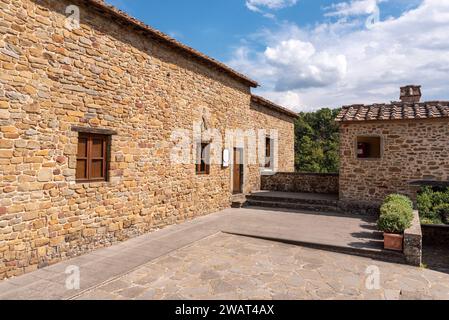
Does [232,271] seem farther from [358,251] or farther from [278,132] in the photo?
[278,132]

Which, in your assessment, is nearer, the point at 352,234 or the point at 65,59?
the point at 65,59

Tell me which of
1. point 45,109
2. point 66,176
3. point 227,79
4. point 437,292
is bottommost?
point 437,292

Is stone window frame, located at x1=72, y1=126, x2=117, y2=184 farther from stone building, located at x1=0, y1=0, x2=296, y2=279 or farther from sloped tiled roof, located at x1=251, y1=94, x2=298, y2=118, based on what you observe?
sloped tiled roof, located at x1=251, y1=94, x2=298, y2=118

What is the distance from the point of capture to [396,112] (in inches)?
401

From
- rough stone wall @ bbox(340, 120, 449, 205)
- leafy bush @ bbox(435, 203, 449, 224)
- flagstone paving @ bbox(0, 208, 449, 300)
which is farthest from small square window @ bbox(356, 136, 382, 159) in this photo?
flagstone paving @ bbox(0, 208, 449, 300)

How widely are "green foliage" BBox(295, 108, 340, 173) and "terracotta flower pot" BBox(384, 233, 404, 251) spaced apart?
A: 2462 cm

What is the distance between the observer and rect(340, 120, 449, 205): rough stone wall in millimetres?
9477

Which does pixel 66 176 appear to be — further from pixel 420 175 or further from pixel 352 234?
pixel 420 175

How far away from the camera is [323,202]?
10.8m

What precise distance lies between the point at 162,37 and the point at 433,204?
10077 mm

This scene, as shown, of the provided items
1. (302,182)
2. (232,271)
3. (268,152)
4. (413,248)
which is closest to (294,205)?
(302,182)

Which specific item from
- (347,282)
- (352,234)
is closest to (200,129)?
(352,234)
